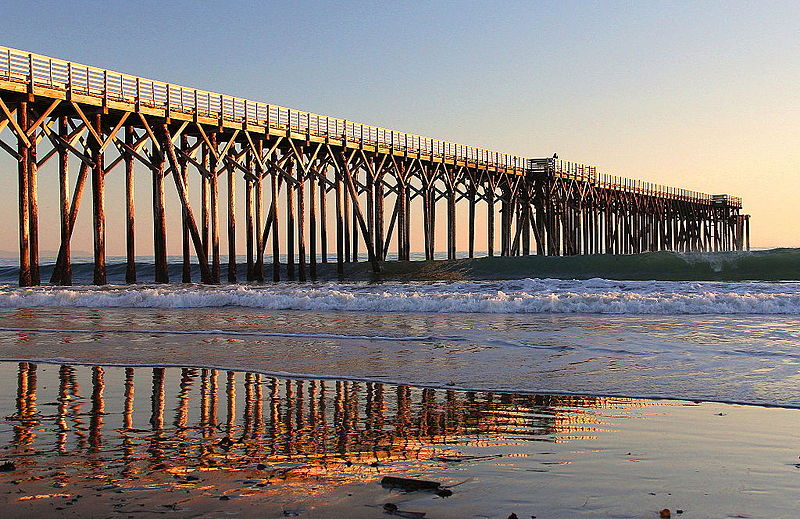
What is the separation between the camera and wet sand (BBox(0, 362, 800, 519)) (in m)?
3.24

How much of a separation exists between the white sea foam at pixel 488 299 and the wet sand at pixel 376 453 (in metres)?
9.16

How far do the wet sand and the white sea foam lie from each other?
30.0 feet

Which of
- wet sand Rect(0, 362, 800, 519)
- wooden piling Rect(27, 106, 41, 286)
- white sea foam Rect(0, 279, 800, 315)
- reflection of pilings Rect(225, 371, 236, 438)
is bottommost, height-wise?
wet sand Rect(0, 362, 800, 519)

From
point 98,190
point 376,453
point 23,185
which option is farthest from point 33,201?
point 376,453

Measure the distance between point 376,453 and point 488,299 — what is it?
11.6 meters

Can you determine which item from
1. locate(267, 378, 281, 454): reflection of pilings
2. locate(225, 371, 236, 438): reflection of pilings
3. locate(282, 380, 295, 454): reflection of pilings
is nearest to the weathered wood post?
locate(225, 371, 236, 438): reflection of pilings

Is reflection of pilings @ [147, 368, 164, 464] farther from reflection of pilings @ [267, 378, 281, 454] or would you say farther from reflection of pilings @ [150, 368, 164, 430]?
reflection of pilings @ [267, 378, 281, 454]

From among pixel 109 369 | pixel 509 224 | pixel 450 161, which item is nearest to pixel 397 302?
pixel 109 369

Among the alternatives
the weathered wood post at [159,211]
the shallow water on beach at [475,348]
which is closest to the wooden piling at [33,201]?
the weathered wood post at [159,211]

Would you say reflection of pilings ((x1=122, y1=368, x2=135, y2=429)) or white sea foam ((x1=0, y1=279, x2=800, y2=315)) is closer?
reflection of pilings ((x1=122, y1=368, x2=135, y2=429))

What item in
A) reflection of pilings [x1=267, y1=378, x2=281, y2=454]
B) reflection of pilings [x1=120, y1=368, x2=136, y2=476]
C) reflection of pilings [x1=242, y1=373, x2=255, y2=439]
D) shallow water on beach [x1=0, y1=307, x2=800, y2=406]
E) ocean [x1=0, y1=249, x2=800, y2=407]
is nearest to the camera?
reflection of pilings [x1=120, y1=368, x2=136, y2=476]

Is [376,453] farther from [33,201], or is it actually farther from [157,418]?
[33,201]

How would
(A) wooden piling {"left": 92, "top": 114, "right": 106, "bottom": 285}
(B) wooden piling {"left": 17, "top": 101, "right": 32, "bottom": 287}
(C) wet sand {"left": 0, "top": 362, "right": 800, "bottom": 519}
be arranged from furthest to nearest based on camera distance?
(A) wooden piling {"left": 92, "top": 114, "right": 106, "bottom": 285}, (B) wooden piling {"left": 17, "top": 101, "right": 32, "bottom": 287}, (C) wet sand {"left": 0, "top": 362, "right": 800, "bottom": 519}

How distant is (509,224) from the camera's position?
139 feet
